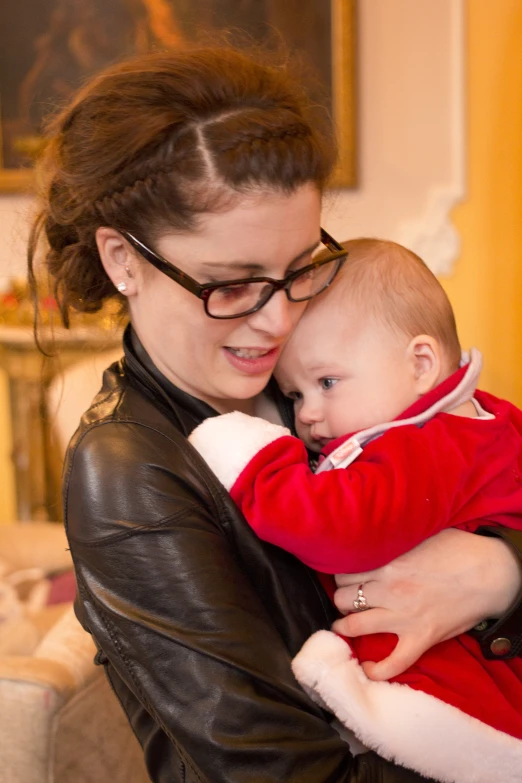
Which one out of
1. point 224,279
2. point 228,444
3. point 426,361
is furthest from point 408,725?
point 224,279

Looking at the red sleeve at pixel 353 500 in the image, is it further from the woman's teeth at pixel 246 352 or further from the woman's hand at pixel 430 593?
the woman's teeth at pixel 246 352

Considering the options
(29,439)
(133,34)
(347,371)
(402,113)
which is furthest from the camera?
(29,439)

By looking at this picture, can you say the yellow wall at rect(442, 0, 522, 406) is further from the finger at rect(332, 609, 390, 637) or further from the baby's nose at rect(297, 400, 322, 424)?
the finger at rect(332, 609, 390, 637)

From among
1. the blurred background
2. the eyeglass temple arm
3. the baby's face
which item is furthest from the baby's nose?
the blurred background

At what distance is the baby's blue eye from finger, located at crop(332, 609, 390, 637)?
0.39 metres

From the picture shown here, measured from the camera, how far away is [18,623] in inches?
86.5

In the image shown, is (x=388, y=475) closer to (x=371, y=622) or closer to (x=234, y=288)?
(x=371, y=622)

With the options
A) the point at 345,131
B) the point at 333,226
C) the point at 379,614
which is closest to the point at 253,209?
the point at 379,614

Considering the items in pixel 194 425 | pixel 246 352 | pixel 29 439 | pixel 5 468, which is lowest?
pixel 5 468

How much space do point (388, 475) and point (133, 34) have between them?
3658mm

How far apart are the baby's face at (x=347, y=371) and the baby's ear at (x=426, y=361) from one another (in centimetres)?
1

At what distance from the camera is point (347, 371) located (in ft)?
4.46

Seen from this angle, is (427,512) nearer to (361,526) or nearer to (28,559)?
(361,526)

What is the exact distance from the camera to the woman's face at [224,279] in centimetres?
114
